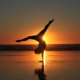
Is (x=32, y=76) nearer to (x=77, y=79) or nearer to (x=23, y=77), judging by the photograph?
(x=23, y=77)

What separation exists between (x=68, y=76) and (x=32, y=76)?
216 centimetres

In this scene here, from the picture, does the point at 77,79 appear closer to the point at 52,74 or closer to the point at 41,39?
the point at 52,74

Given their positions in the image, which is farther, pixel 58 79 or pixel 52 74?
pixel 52 74

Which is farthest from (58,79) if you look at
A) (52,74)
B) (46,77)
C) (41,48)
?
(41,48)

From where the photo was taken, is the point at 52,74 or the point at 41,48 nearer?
the point at 52,74

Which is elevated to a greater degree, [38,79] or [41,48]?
[41,48]

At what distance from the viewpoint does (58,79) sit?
52.9ft

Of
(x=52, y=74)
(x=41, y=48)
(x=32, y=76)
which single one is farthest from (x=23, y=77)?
(x=41, y=48)

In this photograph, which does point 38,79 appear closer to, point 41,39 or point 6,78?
point 6,78

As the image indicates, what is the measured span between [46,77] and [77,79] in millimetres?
1835

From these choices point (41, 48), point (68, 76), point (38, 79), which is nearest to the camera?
point (38, 79)

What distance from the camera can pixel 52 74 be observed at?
59.6 feet

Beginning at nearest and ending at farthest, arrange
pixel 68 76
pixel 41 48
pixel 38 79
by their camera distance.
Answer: pixel 38 79, pixel 68 76, pixel 41 48

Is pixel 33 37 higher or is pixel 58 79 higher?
pixel 33 37
